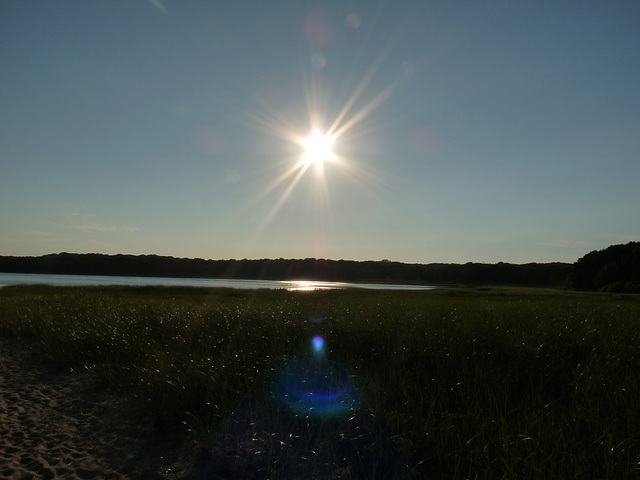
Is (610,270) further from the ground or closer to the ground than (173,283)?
further from the ground

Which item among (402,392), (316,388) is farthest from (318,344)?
(402,392)

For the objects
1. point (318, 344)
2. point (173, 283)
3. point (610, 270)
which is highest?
point (610, 270)

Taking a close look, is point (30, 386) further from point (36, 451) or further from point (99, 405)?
point (36, 451)

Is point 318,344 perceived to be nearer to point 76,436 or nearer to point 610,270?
point 76,436

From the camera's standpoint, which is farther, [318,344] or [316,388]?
[318,344]

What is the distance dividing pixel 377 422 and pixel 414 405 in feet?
1.84

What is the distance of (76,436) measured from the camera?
4.95 m

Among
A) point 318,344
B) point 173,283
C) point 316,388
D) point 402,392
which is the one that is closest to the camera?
point 402,392

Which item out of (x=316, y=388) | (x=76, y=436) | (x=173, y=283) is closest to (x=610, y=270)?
(x=173, y=283)

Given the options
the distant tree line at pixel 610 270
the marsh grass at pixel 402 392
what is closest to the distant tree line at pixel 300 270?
the distant tree line at pixel 610 270

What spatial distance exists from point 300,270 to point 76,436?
11774 cm

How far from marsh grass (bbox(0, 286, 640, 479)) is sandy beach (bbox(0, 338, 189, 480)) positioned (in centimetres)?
35

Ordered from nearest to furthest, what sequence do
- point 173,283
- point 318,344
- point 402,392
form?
1. point 402,392
2. point 318,344
3. point 173,283

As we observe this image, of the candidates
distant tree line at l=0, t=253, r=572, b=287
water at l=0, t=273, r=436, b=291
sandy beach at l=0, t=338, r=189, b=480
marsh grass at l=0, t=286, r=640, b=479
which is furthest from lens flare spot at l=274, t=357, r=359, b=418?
distant tree line at l=0, t=253, r=572, b=287
